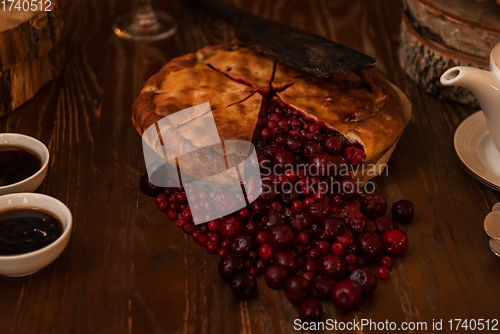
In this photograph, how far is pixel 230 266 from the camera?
1453 mm

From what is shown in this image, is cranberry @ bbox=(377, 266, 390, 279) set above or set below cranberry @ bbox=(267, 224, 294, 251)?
below

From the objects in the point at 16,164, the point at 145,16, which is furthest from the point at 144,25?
the point at 16,164

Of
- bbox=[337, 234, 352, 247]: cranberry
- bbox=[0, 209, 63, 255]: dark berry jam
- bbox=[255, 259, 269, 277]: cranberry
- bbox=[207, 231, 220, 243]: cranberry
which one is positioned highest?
bbox=[0, 209, 63, 255]: dark berry jam

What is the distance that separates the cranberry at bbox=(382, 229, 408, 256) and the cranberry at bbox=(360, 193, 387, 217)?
98mm

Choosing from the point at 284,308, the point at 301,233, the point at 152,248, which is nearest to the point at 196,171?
the point at 152,248

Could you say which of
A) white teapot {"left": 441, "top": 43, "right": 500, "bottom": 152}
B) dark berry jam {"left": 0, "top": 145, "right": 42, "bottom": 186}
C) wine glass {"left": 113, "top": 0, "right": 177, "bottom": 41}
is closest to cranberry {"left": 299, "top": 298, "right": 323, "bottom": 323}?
white teapot {"left": 441, "top": 43, "right": 500, "bottom": 152}

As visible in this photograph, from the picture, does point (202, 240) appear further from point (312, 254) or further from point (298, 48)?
point (298, 48)

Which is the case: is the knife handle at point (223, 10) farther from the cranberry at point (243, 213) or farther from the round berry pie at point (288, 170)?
the cranberry at point (243, 213)

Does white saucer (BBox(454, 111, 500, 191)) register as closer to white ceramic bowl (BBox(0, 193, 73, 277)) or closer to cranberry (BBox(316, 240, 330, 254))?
cranberry (BBox(316, 240, 330, 254))

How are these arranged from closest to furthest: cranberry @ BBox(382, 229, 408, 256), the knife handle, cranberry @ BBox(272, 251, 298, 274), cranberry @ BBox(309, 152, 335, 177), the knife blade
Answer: cranberry @ BBox(272, 251, 298, 274) → cranberry @ BBox(382, 229, 408, 256) → cranberry @ BBox(309, 152, 335, 177) → the knife blade → the knife handle

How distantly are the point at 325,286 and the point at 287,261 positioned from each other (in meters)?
0.14

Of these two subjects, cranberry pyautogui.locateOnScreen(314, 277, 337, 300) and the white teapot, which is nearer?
cranberry pyautogui.locateOnScreen(314, 277, 337, 300)

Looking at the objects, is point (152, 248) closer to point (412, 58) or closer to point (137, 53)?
point (137, 53)

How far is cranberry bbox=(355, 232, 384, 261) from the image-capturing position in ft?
4.99
